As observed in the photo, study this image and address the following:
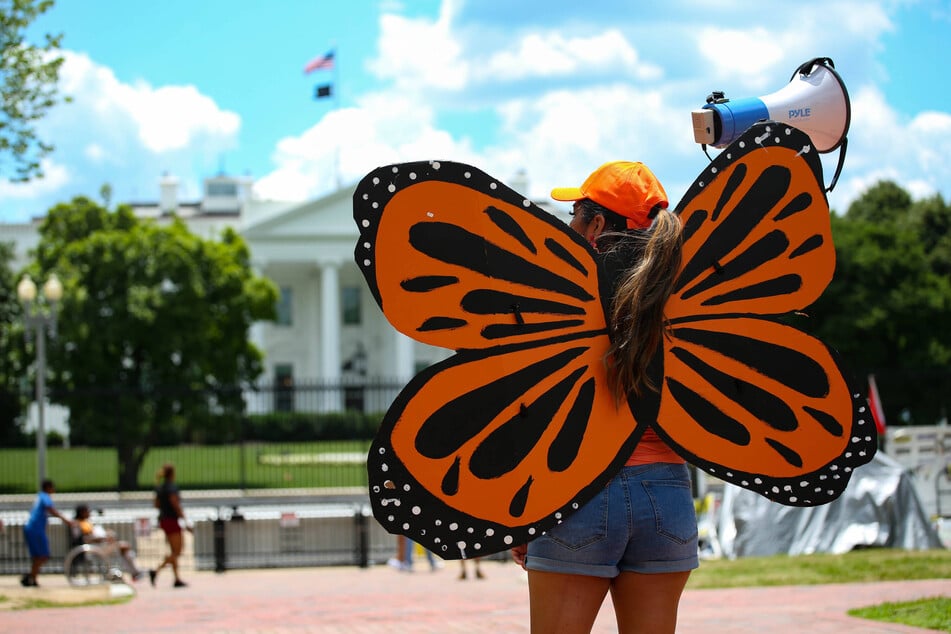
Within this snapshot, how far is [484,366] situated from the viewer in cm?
273

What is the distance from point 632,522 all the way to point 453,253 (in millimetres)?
762

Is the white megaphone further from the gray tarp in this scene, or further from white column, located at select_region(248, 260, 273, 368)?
white column, located at select_region(248, 260, 273, 368)

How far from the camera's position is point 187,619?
1030cm

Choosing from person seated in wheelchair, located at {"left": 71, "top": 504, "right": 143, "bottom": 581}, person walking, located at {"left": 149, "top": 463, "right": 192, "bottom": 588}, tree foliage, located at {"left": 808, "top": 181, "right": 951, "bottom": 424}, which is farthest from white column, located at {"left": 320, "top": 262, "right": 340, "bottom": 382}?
person walking, located at {"left": 149, "top": 463, "right": 192, "bottom": 588}

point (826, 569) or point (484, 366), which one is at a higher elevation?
point (484, 366)

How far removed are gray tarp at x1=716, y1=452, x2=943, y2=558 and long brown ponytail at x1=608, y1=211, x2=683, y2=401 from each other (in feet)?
37.8

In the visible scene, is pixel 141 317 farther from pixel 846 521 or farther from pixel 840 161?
pixel 840 161

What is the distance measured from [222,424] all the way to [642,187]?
33.0m

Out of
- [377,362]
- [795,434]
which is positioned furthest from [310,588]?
[377,362]

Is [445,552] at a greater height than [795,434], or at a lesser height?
lesser

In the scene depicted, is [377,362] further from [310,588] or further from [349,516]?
[310,588]

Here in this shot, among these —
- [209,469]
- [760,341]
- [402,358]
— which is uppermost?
[402,358]

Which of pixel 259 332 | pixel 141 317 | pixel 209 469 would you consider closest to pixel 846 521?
pixel 141 317

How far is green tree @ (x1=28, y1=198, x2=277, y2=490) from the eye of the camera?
33781mm
